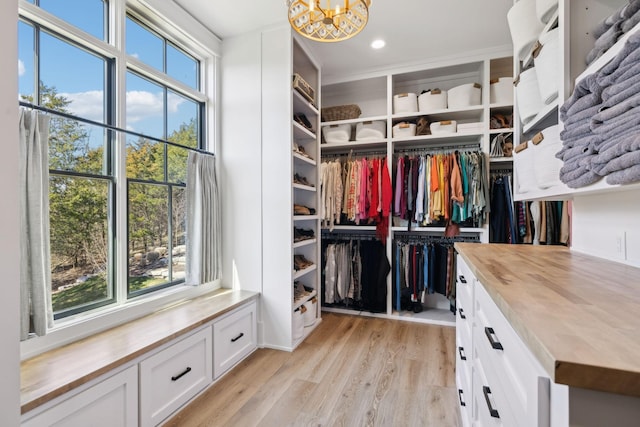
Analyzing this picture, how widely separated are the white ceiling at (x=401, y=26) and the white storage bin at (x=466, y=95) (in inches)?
13.7

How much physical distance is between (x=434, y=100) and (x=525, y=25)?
154 centimetres

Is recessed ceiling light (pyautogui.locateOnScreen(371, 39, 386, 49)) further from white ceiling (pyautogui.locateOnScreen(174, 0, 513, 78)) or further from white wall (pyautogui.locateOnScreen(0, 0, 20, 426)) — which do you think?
white wall (pyautogui.locateOnScreen(0, 0, 20, 426))

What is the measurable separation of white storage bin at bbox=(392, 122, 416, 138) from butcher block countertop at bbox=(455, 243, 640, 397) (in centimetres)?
226

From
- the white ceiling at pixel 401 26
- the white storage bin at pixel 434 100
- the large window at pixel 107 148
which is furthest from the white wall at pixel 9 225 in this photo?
the white storage bin at pixel 434 100

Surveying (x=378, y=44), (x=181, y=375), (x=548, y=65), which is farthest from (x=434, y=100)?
(x=181, y=375)

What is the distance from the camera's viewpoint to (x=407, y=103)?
10.2 ft

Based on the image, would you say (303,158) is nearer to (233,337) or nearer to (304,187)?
(304,187)

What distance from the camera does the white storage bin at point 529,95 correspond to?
1.46m

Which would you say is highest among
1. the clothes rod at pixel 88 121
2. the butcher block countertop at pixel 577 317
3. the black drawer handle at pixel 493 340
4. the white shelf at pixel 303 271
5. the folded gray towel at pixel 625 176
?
the clothes rod at pixel 88 121

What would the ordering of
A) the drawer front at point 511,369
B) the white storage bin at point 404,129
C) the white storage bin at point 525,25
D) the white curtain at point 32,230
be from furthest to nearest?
the white storage bin at point 404,129
the white storage bin at point 525,25
the white curtain at point 32,230
the drawer front at point 511,369

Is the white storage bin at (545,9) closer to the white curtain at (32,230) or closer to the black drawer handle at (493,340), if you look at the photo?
the black drawer handle at (493,340)

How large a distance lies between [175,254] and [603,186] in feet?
8.18

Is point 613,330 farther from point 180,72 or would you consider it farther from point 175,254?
point 180,72

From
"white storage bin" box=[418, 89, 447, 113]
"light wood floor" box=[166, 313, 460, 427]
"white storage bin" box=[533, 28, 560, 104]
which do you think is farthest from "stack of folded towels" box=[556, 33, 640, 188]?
"white storage bin" box=[418, 89, 447, 113]
